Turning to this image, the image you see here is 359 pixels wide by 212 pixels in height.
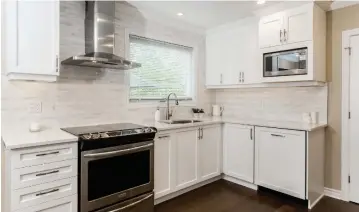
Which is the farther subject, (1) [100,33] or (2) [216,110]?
(2) [216,110]

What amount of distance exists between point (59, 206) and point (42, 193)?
18cm

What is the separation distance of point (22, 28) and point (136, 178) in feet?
5.51

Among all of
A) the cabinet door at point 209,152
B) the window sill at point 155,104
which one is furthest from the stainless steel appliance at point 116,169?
the cabinet door at point 209,152

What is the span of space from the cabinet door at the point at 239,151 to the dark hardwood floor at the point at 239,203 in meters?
0.26

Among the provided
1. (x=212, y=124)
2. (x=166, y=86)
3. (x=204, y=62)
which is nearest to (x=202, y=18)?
(x=204, y=62)

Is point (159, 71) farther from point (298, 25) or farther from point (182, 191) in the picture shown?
point (298, 25)

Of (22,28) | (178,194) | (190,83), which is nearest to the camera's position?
(22,28)

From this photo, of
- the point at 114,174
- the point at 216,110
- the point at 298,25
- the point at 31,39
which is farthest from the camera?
the point at 216,110

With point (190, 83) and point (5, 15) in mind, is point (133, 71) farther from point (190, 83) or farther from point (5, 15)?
point (5, 15)

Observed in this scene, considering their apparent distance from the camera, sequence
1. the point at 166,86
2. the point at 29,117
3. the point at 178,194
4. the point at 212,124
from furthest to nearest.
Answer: the point at 166,86 < the point at 212,124 < the point at 178,194 < the point at 29,117

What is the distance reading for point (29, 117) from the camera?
7.62 ft

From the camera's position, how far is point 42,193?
1.84 metres

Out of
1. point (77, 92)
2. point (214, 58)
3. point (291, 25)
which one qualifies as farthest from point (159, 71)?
point (291, 25)

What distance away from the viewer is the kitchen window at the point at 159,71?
3.24 m
